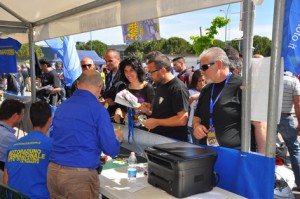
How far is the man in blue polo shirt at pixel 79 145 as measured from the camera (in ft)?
6.68

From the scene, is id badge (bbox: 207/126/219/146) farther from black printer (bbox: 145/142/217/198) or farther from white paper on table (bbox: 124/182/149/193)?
white paper on table (bbox: 124/182/149/193)

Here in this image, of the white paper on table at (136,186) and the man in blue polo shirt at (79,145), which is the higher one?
the man in blue polo shirt at (79,145)

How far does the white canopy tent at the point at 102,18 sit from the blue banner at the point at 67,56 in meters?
1.52

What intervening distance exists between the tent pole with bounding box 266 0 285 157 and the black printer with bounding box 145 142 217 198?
0.35m

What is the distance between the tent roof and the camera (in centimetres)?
237

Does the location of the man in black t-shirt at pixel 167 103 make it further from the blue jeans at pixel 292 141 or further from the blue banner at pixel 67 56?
the blue banner at pixel 67 56

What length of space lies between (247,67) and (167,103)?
100cm

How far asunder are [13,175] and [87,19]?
6.57 feet

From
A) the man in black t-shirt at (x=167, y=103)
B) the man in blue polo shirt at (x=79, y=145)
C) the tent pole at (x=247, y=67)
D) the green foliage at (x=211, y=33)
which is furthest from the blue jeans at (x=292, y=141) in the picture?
the green foliage at (x=211, y=33)

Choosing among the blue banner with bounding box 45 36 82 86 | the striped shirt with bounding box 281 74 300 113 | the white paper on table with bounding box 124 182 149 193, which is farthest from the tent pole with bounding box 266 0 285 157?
the blue banner with bounding box 45 36 82 86

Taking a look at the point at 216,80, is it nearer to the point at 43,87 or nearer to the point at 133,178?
the point at 133,178

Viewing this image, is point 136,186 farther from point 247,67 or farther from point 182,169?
point 247,67

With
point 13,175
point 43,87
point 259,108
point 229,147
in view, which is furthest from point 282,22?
point 43,87

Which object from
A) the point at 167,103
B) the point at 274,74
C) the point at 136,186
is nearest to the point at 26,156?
the point at 136,186
